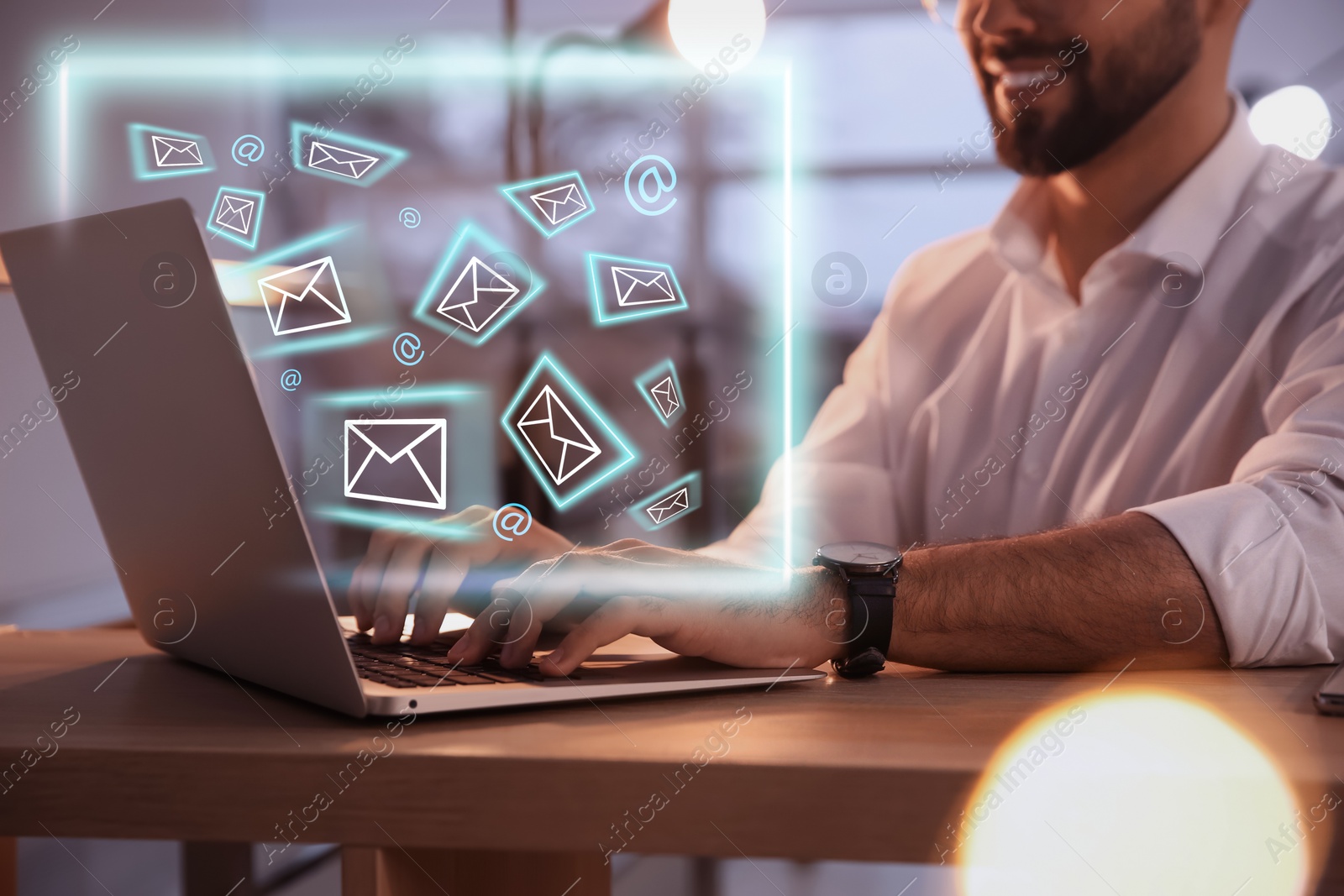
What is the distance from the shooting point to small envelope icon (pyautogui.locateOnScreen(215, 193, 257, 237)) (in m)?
2.01

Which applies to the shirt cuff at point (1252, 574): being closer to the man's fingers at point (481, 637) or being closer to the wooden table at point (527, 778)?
the wooden table at point (527, 778)

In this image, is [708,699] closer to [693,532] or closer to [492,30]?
[693,532]

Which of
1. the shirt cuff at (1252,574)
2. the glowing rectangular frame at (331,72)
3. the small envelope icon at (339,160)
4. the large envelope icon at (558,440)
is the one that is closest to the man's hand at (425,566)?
the shirt cuff at (1252,574)

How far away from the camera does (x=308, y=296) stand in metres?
2.01

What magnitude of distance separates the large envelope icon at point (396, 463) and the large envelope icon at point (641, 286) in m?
0.57

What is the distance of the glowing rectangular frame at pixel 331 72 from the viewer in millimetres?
1693

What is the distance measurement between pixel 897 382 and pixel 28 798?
4.50ft

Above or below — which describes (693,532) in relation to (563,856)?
below

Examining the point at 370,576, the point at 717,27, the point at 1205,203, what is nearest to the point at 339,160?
the point at 717,27

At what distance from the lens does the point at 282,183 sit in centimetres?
200

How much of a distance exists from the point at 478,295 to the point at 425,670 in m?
1.56

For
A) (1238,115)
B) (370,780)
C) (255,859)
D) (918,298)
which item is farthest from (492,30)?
(370,780)

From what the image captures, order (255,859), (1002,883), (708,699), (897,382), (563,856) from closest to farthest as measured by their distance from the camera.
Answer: (1002,883) < (708,699) < (563,856) < (897,382) < (255,859)

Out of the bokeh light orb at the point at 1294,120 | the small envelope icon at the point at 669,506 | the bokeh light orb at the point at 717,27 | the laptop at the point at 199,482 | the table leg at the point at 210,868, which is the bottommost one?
the table leg at the point at 210,868
